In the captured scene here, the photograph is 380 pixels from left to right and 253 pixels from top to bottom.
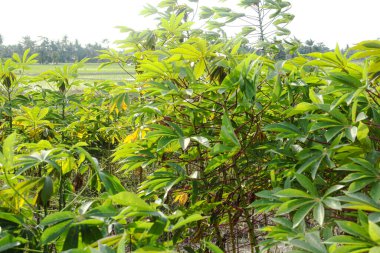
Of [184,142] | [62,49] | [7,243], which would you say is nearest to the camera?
[7,243]

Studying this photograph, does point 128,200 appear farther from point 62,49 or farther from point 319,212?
point 62,49

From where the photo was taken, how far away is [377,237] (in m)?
0.62

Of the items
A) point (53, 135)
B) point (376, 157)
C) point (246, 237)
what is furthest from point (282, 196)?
point (246, 237)

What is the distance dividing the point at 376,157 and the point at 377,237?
1.11 ft

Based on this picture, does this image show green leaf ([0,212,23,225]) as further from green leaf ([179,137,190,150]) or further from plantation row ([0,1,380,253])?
green leaf ([179,137,190,150])

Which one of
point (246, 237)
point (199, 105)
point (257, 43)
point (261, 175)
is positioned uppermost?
point (257, 43)

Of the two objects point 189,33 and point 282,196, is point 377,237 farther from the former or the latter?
point 189,33

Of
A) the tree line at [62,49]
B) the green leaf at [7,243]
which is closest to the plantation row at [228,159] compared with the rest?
the green leaf at [7,243]

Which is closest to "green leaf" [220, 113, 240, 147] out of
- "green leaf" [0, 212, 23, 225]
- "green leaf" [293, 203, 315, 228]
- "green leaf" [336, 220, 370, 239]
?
"green leaf" [293, 203, 315, 228]

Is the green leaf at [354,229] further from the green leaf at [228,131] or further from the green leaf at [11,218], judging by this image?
the green leaf at [11,218]

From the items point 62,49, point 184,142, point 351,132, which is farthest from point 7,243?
point 62,49

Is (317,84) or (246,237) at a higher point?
(317,84)

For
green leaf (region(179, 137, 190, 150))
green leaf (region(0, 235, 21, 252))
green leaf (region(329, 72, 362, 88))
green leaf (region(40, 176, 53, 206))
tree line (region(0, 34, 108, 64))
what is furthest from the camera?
tree line (region(0, 34, 108, 64))

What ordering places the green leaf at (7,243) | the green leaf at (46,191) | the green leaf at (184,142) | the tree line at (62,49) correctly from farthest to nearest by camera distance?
1. the tree line at (62,49)
2. the green leaf at (184,142)
3. the green leaf at (46,191)
4. the green leaf at (7,243)
